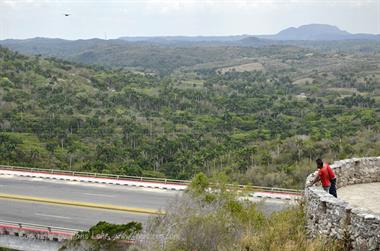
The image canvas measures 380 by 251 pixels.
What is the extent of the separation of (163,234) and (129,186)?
1725 centimetres

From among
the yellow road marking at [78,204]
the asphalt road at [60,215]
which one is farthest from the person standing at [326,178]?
the yellow road marking at [78,204]

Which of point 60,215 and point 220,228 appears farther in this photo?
point 60,215

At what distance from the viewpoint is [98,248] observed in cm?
1778

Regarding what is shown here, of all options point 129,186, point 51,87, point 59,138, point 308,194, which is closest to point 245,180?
point 129,186

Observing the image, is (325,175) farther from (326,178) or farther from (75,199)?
(75,199)

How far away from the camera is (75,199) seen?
27312 millimetres

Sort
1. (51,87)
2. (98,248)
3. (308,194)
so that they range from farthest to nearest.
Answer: (51,87)
(98,248)
(308,194)

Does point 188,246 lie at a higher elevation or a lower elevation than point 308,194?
lower

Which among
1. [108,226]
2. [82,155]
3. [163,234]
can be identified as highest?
[163,234]

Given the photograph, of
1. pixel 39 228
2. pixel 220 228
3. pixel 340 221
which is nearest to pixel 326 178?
pixel 340 221

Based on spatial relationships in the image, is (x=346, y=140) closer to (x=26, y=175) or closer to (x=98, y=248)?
(x=26, y=175)

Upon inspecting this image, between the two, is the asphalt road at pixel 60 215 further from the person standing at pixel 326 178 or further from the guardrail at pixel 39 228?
the person standing at pixel 326 178

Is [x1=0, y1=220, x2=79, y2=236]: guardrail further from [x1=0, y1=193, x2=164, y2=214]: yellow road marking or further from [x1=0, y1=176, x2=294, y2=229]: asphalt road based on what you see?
[x1=0, y1=193, x2=164, y2=214]: yellow road marking

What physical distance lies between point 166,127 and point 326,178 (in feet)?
237
